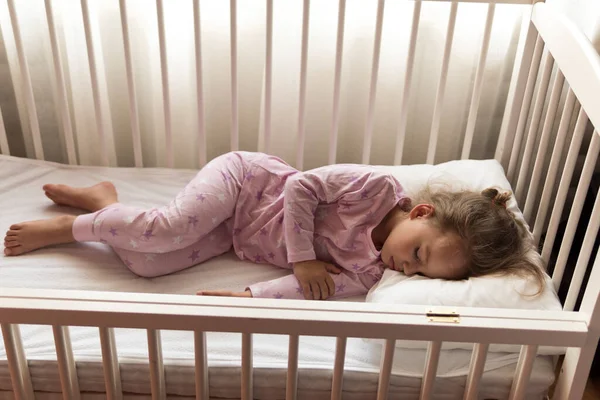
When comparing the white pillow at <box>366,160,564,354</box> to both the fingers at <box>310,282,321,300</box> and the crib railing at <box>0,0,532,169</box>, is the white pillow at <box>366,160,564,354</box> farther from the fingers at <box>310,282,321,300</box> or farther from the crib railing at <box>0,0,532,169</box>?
the crib railing at <box>0,0,532,169</box>

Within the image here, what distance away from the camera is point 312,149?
1.83 m

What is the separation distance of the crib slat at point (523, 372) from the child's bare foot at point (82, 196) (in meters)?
0.91

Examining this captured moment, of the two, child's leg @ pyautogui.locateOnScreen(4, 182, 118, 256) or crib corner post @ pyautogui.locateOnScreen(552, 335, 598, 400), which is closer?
crib corner post @ pyautogui.locateOnScreen(552, 335, 598, 400)

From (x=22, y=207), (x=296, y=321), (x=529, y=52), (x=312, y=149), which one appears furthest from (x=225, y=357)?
(x=529, y=52)

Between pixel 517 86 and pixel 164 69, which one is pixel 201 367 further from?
pixel 517 86

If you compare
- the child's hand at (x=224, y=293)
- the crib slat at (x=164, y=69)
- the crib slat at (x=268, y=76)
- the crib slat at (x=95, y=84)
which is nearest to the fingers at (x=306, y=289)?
the child's hand at (x=224, y=293)

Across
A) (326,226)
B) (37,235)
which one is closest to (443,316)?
(326,226)

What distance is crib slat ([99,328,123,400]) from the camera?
104 cm

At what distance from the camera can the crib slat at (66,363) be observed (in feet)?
3.37

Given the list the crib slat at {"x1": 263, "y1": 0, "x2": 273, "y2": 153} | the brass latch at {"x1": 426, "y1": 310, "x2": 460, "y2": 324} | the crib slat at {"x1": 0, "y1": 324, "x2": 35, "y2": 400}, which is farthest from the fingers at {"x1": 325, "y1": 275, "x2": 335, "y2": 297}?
the crib slat at {"x1": 0, "y1": 324, "x2": 35, "y2": 400}

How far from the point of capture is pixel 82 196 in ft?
4.96

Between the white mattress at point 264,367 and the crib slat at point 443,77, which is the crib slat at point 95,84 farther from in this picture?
the crib slat at point 443,77

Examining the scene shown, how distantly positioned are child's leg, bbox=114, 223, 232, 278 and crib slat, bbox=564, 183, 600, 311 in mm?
678

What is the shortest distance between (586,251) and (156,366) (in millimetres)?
724
